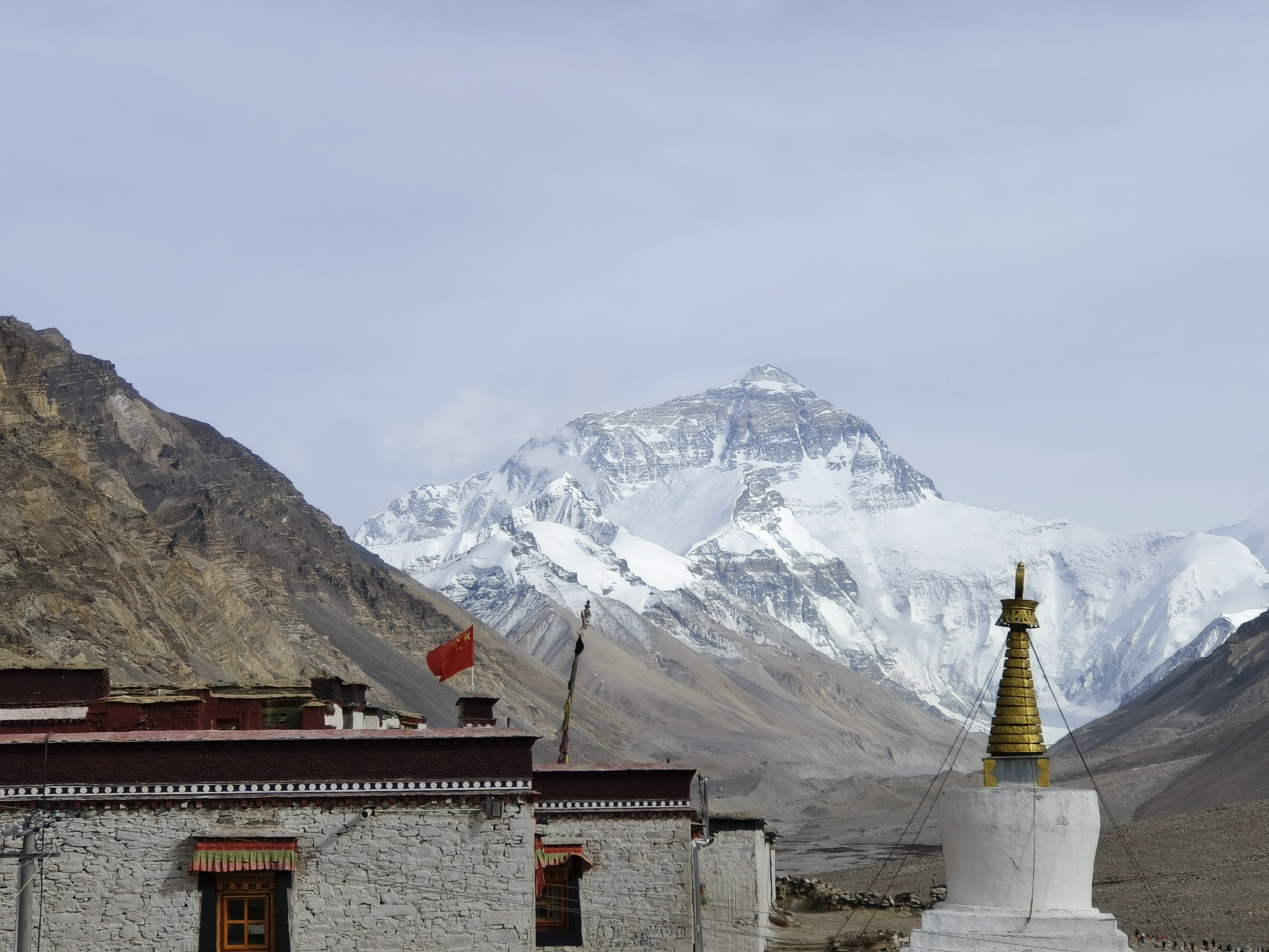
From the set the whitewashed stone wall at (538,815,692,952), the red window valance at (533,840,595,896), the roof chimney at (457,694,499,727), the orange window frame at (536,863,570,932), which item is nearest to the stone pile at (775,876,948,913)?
the roof chimney at (457,694,499,727)

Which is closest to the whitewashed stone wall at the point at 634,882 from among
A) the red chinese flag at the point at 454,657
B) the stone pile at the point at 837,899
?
the red chinese flag at the point at 454,657

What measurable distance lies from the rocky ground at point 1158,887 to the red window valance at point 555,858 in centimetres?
1320

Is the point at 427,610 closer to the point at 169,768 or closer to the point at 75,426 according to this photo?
the point at 75,426

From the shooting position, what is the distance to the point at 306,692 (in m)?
33.1

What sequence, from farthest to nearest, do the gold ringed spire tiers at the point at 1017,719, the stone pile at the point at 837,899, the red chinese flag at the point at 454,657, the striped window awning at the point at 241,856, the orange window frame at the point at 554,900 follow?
the stone pile at the point at 837,899 < the red chinese flag at the point at 454,657 < the orange window frame at the point at 554,900 < the gold ringed spire tiers at the point at 1017,719 < the striped window awning at the point at 241,856

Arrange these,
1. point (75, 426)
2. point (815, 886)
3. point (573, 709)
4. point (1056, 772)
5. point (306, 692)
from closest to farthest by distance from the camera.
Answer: point (306, 692), point (815, 886), point (75, 426), point (1056, 772), point (573, 709)

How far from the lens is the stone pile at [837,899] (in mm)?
52500

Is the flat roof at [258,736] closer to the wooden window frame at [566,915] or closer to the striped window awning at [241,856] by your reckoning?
the striped window awning at [241,856]

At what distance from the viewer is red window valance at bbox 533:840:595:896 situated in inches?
993

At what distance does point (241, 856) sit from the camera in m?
20.0

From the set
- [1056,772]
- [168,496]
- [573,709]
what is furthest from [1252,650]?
[168,496]

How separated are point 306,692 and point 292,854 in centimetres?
1316

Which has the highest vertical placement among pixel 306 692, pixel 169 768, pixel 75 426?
pixel 75 426

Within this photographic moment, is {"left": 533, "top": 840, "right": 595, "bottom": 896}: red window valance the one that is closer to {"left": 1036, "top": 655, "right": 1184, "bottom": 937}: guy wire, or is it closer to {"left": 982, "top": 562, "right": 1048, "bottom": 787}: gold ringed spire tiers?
{"left": 982, "top": 562, "right": 1048, "bottom": 787}: gold ringed spire tiers
